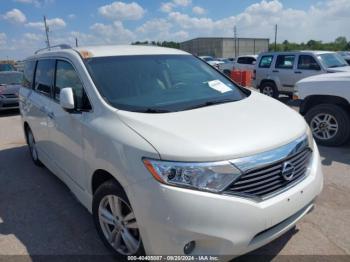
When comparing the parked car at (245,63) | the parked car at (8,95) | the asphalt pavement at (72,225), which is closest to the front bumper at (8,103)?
the parked car at (8,95)

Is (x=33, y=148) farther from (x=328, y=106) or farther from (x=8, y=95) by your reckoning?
(x=8, y=95)

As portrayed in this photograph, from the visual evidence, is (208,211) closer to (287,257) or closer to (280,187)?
(280,187)

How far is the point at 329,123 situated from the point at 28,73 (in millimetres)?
5411

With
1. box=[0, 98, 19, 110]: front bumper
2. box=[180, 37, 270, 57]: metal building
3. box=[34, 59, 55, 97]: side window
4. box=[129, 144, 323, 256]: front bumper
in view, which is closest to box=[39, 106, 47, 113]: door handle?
box=[34, 59, 55, 97]: side window

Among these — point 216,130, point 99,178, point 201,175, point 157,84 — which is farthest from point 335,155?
point 99,178

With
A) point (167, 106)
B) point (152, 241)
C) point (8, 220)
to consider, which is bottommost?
point (8, 220)

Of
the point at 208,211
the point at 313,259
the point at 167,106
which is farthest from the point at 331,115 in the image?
the point at 208,211

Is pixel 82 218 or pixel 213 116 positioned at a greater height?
pixel 213 116

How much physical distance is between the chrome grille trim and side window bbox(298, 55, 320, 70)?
8869 mm

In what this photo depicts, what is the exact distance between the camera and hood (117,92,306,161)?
7.21ft

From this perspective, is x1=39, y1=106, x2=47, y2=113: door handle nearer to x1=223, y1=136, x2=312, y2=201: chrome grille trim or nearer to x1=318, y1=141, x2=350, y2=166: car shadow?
x1=223, y1=136, x2=312, y2=201: chrome grille trim

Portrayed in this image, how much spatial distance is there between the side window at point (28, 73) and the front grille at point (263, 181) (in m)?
4.08

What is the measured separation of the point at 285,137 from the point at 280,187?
0.40 m

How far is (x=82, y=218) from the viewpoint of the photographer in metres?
3.56
